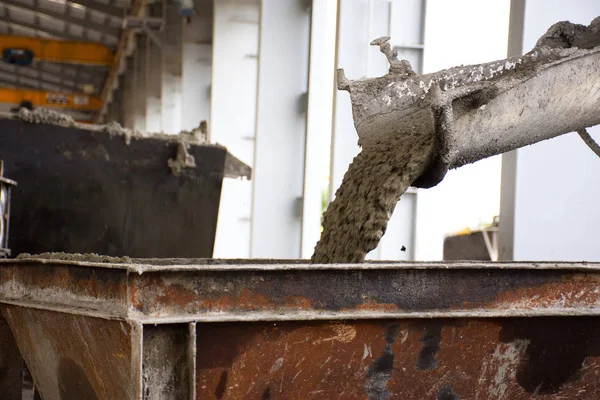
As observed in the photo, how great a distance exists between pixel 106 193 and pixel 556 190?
10.2 ft

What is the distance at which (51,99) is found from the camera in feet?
95.7

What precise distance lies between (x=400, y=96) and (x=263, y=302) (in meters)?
1.67

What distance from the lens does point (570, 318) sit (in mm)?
2844

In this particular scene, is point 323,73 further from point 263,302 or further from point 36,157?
point 263,302

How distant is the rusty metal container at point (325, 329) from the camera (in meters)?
2.52

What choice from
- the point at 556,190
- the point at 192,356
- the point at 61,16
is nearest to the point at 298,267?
the point at 192,356

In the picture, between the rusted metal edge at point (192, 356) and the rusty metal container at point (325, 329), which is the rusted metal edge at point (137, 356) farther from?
the rusted metal edge at point (192, 356)

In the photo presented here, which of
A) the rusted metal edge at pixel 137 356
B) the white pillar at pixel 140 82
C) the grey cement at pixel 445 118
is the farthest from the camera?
the white pillar at pixel 140 82

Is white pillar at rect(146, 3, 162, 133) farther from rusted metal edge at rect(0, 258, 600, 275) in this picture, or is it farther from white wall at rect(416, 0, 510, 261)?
rusted metal edge at rect(0, 258, 600, 275)

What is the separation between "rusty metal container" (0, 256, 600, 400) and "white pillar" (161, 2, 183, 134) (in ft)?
45.3

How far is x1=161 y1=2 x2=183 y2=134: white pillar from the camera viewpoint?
56.0 feet

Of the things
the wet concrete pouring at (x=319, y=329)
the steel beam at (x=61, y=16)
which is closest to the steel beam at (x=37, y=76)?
the steel beam at (x=61, y=16)

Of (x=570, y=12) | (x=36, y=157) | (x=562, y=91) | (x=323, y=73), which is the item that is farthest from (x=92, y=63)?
(x=562, y=91)

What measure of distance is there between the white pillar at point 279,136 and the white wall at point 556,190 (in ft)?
13.8
